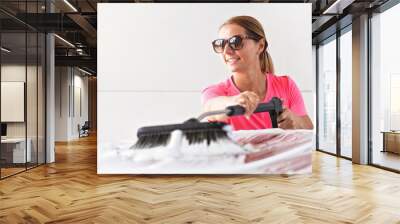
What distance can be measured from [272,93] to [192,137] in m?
1.36

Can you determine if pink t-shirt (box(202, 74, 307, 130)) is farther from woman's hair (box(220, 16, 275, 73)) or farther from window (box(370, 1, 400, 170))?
window (box(370, 1, 400, 170))

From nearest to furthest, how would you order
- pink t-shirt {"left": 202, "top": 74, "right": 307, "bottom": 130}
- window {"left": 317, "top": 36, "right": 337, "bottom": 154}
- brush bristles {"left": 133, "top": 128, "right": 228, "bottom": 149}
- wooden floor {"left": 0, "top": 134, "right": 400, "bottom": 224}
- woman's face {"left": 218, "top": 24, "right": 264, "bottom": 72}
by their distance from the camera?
wooden floor {"left": 0, "top": 134, "right": 400, "bottom": 224}, brush bristles {"left": 133, "top": 128, "right": 228, "bottom": 149}, pink t-shirt {"left": 202, "top": 74, "right": 307, "bottom": 130}, woman's face {"left": 218, "top": 24, "right": 264, "bottom": 72}, window {"left": 317, "top": 36, "right": 337, "bottom": 154}

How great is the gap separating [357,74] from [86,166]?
5.39 m

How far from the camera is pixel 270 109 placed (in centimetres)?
534

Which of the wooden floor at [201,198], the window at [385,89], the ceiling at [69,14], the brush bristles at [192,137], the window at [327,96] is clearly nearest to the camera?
the wooden floor at [201,198]

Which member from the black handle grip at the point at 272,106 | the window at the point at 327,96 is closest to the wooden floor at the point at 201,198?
the black handle grip at the point at 272,106

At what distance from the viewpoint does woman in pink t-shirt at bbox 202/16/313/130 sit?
5.25m

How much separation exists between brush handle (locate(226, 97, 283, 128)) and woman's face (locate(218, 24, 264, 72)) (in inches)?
20.0

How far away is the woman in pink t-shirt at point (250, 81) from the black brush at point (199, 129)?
73 millimetres

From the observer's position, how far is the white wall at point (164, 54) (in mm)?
5297

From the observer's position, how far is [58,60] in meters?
12.3

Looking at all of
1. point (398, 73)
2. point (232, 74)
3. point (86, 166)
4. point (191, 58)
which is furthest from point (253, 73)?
point (86, 166)

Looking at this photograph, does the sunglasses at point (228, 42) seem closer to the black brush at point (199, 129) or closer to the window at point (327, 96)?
the black brush at point (199, 129)

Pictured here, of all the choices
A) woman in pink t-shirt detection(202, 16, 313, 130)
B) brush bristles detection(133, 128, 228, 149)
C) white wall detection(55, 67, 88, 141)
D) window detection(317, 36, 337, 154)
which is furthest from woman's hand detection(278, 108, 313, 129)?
white wall detection(55, 67, 88, 141)
